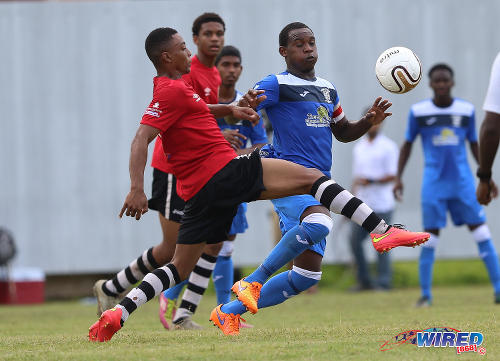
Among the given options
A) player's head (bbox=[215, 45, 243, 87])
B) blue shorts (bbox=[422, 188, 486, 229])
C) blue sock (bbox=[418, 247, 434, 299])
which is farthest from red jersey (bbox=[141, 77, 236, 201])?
blue sock (bbox=[418, 247, 434, 299])

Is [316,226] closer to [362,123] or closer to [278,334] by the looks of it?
[278,334]

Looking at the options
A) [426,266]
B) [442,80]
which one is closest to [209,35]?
[442,80]

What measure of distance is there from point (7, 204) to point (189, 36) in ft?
11.7

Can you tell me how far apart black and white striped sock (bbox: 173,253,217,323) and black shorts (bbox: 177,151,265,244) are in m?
1.37

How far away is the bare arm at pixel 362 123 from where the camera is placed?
609cm

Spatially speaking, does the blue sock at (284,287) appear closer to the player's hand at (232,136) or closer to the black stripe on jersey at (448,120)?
the player's hand at (232,136)

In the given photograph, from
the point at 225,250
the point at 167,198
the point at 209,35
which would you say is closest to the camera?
the point at 167,198

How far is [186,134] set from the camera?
562cm

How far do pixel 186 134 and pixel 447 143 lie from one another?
195 inches

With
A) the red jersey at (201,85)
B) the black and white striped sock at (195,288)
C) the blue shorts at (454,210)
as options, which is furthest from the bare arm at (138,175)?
the blue shorts at (454,210)

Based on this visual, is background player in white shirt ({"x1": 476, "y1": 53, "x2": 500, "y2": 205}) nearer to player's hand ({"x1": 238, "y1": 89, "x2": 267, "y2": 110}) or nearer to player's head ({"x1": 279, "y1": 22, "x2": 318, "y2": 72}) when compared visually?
player's head ({"x1": 279, "y1": 22, "x2": 318, "y2": 72})

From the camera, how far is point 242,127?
7.83 m

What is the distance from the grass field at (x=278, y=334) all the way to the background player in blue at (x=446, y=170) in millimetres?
665

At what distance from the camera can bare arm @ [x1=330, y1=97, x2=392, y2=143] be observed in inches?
240
